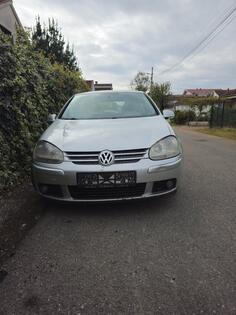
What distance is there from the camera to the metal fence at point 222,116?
57.5 ft

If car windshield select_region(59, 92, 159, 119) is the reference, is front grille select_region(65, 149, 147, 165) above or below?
below

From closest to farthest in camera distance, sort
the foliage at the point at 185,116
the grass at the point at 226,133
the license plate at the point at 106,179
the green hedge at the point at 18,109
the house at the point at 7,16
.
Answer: the license plate at the point at 106,179 < the green hedge at the point at 18,109 < the grass at the point at 226,133 < the house at the point at 7,16 < the foliage at the point at 185,116

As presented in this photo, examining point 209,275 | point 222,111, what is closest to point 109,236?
point 209,275

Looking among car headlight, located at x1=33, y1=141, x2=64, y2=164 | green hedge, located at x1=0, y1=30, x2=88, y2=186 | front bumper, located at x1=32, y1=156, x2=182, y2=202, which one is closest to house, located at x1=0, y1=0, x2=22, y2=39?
green hedge, located at x1=0, y1=30, x2=88, y2=186

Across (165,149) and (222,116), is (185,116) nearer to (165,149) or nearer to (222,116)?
(222,116)

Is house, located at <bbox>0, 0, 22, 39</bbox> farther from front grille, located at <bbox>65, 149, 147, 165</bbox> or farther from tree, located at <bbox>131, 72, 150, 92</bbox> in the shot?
tree, located at <bbox>131, 72, 150, 92</bbox>

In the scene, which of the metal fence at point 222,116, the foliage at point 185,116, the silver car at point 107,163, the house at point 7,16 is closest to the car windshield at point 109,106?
the silver car at point 107,163

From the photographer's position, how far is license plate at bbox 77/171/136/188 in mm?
2943

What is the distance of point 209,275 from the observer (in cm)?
212

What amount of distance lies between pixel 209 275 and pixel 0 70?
3.54 metres

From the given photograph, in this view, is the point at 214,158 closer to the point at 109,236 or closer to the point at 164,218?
the point at 164,218

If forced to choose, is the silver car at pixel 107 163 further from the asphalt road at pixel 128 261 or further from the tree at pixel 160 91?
the tree at pixel 160 91

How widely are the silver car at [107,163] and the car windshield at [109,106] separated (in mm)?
608

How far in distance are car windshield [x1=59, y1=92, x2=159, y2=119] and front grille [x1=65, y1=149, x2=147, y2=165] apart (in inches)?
44.5
